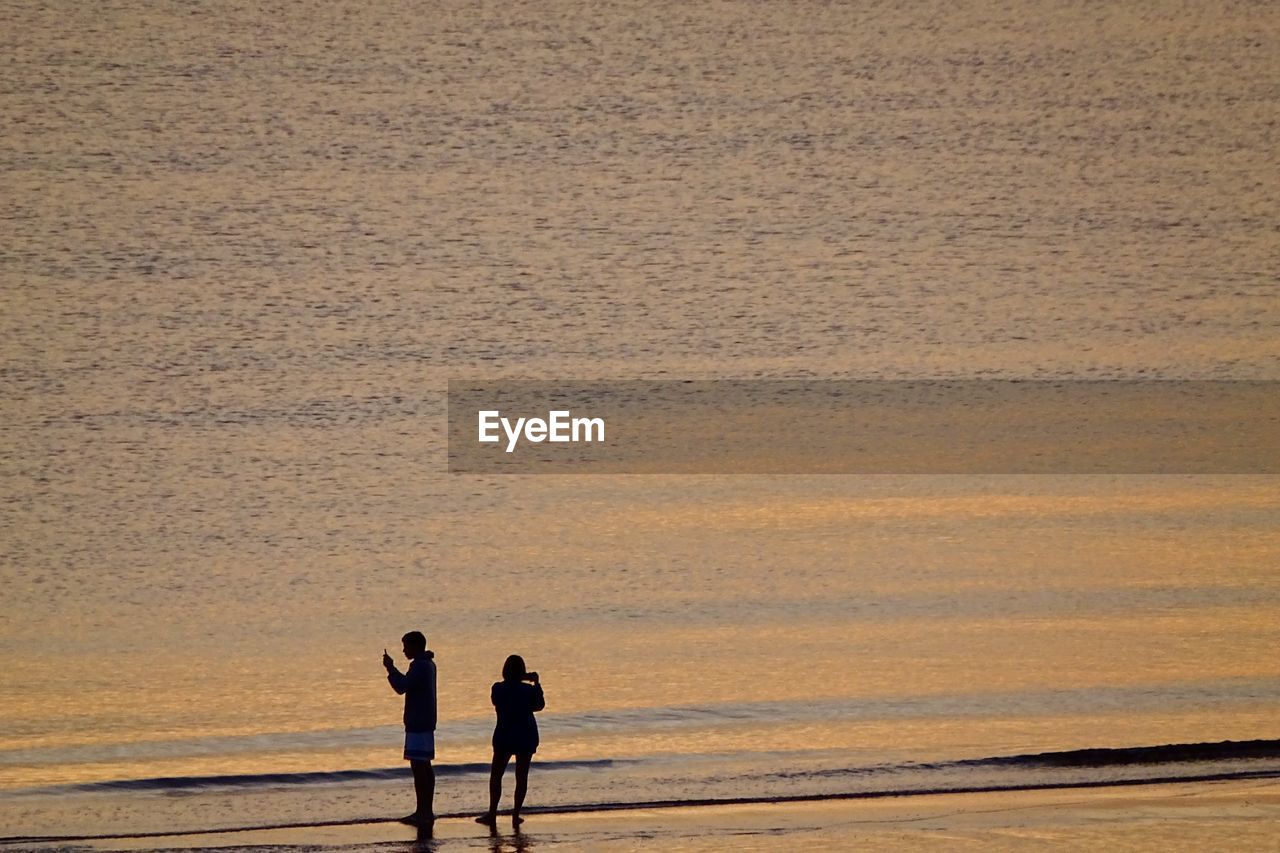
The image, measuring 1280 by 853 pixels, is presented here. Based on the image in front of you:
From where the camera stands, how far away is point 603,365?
249 ft

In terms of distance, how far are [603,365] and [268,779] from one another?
54027 mm

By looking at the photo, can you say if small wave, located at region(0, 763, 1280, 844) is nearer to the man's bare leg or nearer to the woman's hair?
the man's bare leg

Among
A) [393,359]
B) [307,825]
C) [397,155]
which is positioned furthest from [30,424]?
[397,155]

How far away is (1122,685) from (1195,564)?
1134cm

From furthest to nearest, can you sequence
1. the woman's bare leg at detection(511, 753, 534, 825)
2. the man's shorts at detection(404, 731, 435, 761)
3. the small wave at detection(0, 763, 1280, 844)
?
the small wave at detection(0, 763, 1280, 844), the woman's bare leg at detection(511, 753, 534, 825), the man's shorts at detection(404, 731, 435, 761)

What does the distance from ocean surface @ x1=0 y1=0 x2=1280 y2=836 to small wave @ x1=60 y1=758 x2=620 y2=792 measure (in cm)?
16

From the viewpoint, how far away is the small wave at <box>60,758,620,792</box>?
21.7 meters

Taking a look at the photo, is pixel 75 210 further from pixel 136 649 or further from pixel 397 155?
pixel 136 649

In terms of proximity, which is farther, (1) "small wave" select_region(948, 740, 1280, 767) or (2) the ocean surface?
(2) the ocean surface

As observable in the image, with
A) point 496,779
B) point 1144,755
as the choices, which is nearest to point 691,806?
point 496,779

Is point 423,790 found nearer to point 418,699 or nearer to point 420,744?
point 420,744

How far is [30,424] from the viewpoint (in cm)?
6306

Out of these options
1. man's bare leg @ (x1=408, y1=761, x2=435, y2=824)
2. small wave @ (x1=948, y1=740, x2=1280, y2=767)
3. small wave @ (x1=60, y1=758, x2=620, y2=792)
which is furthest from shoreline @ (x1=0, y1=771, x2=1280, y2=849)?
small wave @ (x1=60, y1=758, x2=620, y2=792)

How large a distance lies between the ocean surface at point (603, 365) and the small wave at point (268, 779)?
6.2 inches
